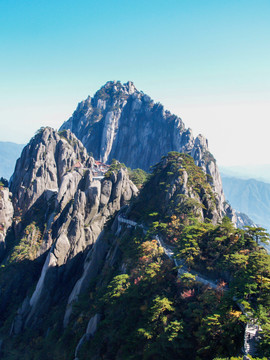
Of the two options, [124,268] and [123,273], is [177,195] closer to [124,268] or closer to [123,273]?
[124,268]

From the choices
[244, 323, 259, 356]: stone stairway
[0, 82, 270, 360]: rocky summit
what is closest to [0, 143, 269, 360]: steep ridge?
[0, 82, 270, 360]: rocky summit

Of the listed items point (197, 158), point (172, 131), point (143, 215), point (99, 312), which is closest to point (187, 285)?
point (99, 312)

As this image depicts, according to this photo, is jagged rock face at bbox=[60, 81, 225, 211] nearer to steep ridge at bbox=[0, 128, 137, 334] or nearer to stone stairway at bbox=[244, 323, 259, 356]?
steep ridge at bbox=[0, 128, 137, 334]

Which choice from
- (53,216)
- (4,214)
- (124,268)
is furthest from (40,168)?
(124,268)

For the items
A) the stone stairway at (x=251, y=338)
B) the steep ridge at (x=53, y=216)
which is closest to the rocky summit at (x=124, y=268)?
the stone stairway at (x=251, y=338)

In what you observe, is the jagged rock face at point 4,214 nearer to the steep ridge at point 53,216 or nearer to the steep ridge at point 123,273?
the steep ridge at point 53,216

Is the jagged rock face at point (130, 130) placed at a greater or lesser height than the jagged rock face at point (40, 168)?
greater

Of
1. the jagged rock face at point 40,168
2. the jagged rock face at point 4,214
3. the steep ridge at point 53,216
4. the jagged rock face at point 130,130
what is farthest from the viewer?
the jagged rock face at point 130,130

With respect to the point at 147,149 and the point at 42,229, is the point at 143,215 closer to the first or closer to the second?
the point at 42,229
